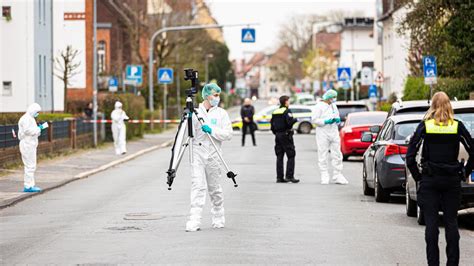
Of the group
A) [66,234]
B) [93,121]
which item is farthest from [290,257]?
[93,121]

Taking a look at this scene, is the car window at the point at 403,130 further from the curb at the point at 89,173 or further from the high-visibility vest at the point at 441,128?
the high-visibility vest at the point at 441,128

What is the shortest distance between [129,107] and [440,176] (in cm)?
3575

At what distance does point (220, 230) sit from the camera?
1328 cm

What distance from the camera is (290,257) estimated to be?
10.9 meters

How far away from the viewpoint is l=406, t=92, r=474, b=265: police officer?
9852mm

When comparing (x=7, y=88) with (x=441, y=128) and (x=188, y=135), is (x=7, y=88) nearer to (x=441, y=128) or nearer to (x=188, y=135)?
(x=188, y=135)

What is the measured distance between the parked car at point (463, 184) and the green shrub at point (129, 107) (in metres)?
28.9

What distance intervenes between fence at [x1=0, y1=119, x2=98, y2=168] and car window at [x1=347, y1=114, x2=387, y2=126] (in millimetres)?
8866

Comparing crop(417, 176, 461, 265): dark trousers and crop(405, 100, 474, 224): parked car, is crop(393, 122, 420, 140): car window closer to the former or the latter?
crop(405, 100, 474, 224): parked car

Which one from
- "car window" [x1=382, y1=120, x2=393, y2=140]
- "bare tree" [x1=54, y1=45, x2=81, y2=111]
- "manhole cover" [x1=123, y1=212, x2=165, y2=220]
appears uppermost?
"bare tree" [x1=54, y1=45, x2=81, y2=111]

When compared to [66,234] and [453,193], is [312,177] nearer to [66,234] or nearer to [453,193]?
[66,234]

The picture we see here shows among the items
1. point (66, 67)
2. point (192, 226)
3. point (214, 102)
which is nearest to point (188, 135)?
point (214, 102)

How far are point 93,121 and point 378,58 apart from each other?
45.0m

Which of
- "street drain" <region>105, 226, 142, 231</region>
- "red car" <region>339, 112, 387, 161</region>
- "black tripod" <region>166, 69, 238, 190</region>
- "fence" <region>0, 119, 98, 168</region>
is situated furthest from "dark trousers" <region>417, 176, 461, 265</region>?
"red car" <region>339, 112, 387, 161</region>
